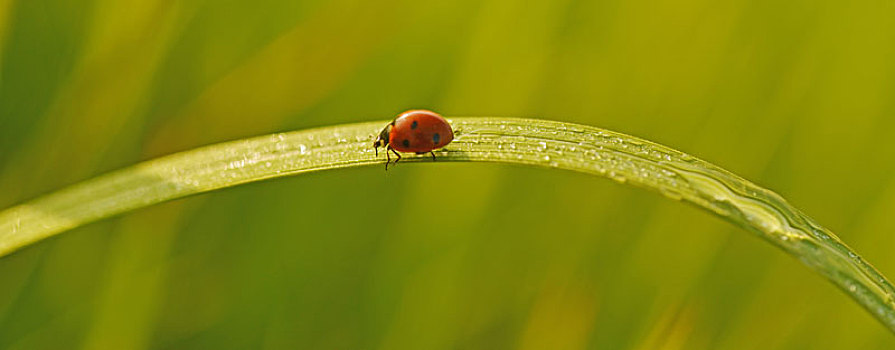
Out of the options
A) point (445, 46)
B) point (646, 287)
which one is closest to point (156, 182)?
point (445, 46)

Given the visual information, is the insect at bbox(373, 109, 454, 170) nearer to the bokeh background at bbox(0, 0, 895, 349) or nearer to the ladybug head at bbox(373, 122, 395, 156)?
the ladybug head at bbox(373, 122, 395, 156)

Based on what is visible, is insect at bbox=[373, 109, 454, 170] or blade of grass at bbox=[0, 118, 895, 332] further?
insect at bbox=[373, 109, 454, 170]

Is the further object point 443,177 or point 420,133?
point 443,177

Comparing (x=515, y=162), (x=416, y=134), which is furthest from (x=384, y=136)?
(x=515, y=162)

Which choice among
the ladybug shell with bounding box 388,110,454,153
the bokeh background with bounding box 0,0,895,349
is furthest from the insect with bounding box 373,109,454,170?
the bokeh background with bounding box 0,0,895,349

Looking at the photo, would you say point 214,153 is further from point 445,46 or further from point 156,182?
point 445,46

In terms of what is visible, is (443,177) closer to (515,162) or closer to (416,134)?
(416,134)
